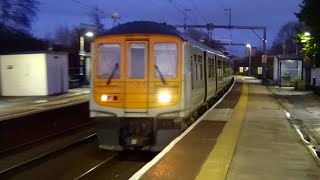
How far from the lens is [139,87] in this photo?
1293 centimetres

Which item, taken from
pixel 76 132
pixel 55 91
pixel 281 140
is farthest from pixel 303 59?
pixel 281 140

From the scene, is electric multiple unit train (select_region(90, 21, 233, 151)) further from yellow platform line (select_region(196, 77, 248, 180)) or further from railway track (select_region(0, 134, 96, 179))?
railway track (select_region(0, 134, 96, 179))

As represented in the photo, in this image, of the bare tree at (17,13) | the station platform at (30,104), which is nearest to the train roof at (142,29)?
the station platform at (30,104)

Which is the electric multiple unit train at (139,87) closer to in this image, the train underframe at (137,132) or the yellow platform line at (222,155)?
the train underframe at (137,132)

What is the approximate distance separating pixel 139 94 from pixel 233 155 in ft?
10.7

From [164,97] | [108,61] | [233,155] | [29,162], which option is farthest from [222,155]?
[29,162]

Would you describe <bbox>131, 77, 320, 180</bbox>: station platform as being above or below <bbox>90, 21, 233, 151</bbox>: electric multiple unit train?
below

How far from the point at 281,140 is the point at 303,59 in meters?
33.3

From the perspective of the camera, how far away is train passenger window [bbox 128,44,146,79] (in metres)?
13.0

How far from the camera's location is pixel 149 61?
13.0 meters

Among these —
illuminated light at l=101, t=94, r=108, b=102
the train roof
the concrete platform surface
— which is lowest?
the concrete platform surface

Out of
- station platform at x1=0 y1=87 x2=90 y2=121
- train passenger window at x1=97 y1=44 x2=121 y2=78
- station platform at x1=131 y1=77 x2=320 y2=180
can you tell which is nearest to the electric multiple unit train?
train passenger window at x1=97 y1=44 x2=121 y2=78

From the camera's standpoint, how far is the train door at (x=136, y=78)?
507 inches

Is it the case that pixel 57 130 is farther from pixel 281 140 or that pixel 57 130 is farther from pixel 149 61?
pixel 281 140
